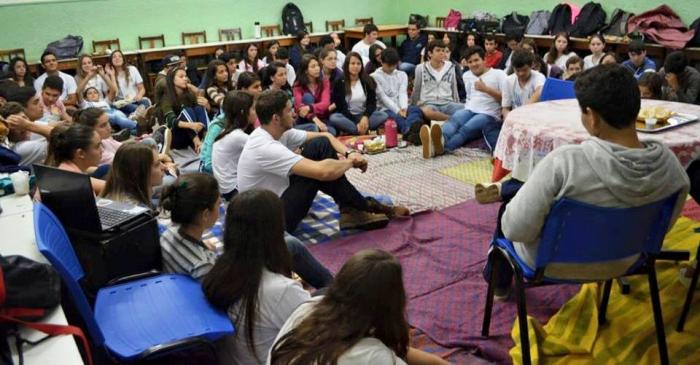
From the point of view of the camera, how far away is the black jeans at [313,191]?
3.43 m

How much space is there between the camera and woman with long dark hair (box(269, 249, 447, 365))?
1.35 meters

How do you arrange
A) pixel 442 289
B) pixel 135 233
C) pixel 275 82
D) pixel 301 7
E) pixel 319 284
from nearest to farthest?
pixel 135 233 → pixel 319 284 → pixel 442 289 → pixel 275 82 → pixel 301 7

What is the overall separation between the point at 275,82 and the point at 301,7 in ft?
15.8

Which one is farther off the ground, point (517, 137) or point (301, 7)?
point (301, 7)

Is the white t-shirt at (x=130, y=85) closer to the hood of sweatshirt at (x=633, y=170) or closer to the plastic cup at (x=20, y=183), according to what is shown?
the plastic cup at (x=20, y=183)

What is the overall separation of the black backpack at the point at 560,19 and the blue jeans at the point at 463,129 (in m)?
3.18

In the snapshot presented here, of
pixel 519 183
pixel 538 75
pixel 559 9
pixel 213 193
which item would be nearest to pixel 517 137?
A: pixel 519 183

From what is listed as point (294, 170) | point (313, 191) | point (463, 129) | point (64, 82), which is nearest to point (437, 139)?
point (463, 129)

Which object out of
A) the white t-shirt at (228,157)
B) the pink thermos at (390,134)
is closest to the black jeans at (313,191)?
the white t-shirt at (228,157)

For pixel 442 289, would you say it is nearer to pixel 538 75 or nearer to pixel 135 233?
pixel 135 233

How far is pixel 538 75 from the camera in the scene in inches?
203

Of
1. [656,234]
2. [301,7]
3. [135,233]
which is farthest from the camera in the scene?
[301,7]

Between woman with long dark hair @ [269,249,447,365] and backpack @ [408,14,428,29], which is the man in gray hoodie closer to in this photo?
woman with long dark hair @ [269,249,447,365]

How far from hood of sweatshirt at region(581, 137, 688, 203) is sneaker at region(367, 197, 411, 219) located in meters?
1.95
